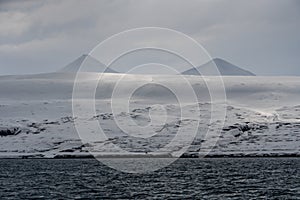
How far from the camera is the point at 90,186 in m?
87.5

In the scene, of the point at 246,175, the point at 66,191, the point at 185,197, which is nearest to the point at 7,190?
the point at 66,191

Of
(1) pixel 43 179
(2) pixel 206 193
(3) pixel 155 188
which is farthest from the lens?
(1) pixel 43 179

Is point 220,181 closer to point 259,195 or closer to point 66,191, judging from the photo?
point 259,195

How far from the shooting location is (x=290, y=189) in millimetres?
79312

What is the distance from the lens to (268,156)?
195 m

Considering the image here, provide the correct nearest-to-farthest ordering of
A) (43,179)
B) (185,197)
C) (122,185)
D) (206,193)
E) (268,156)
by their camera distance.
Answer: (185,197)
(206,193)
(122,185)
(43,179)
(268,156)

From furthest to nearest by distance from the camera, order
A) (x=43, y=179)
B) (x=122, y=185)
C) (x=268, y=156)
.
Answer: (x=268, y=156) < (x=43, y=179) < (x=122, y=185)

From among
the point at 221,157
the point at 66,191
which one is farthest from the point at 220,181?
the point at 221,157

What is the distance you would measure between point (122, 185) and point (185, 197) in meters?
20.2

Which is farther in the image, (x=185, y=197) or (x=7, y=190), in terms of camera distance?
(x=7, y=190)

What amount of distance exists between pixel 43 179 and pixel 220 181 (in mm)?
30696

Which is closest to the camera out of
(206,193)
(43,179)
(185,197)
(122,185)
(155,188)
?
(185,197)

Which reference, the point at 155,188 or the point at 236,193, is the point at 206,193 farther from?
the point at 155,188

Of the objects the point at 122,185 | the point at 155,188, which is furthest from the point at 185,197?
the point at 122,185
